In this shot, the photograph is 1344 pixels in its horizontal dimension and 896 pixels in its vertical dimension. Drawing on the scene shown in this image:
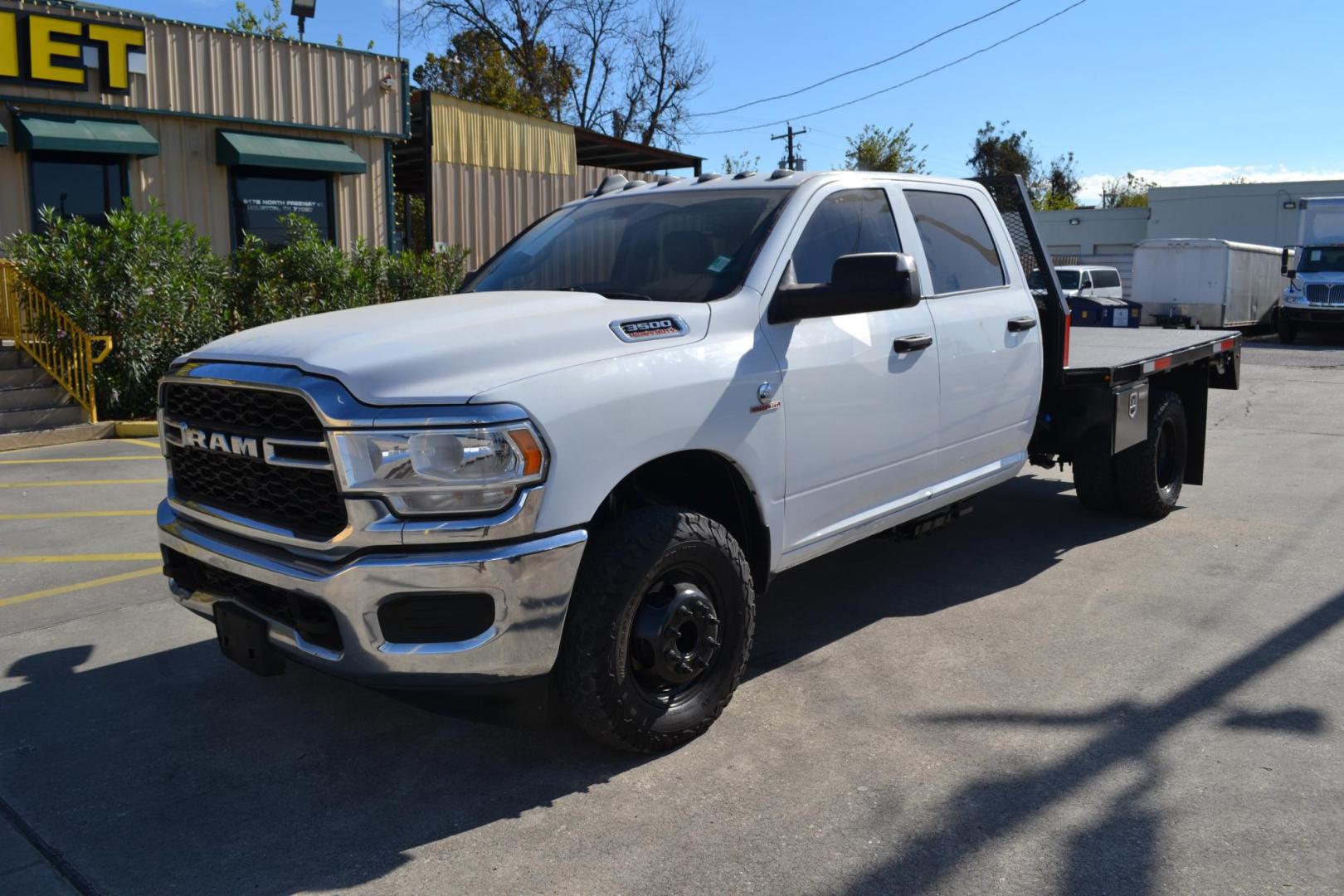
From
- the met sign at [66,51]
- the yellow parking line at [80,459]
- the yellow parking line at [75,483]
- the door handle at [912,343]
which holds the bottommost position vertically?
the yellow parking line at [75,483]

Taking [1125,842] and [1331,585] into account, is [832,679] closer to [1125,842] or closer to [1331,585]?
[1125,842]

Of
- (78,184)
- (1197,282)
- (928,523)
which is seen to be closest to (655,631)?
(928,523)

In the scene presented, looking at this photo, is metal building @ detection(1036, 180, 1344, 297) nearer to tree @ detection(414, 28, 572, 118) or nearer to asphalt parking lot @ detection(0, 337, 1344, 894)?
tree @ detection(414, 28, 572, 118)

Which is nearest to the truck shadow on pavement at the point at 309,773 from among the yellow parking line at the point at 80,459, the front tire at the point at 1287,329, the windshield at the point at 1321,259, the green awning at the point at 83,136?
the yellow parking line at the point at 80,459

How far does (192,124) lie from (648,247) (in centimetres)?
1418

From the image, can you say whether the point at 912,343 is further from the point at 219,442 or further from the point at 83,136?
the point at 83,136

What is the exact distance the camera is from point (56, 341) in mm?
11625

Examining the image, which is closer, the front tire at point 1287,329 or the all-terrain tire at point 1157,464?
the all-terrain tire at point 1157,464

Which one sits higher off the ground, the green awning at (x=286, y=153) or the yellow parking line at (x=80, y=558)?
the green awning at (x=286, y=153)

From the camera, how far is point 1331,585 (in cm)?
564

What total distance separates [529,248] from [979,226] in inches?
89.6

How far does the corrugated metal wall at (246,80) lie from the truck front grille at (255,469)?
13462mm

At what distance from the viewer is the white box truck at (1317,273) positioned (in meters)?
Answer: 25.5

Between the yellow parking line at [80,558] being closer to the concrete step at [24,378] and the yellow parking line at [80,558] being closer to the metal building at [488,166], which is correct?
the concrete step at [24,378]
